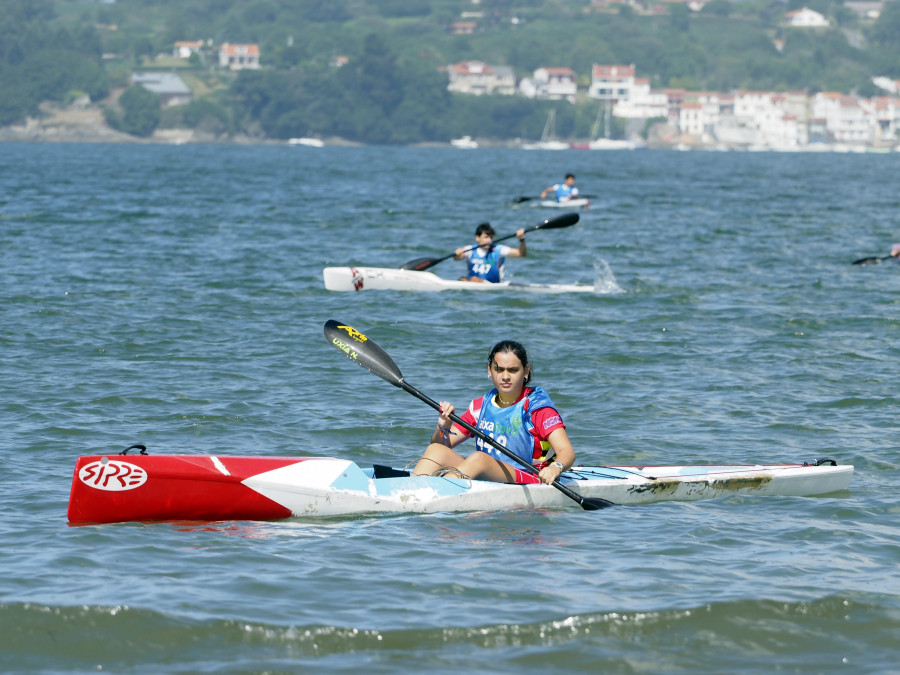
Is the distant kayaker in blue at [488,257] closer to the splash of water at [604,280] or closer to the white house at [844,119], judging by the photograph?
the splash of water at [604,280]

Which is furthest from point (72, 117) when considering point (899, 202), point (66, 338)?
point (66, 338)

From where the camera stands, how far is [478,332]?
46.6 feet

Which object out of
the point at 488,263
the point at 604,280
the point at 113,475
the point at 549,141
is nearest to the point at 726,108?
the point at 549,141

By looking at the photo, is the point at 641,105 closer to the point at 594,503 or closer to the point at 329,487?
the point at 594,503

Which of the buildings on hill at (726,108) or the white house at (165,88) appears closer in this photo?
the white house at (165,88)

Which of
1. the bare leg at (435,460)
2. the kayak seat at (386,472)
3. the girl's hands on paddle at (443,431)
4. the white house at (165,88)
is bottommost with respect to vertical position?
the kayak seat at (386,472)

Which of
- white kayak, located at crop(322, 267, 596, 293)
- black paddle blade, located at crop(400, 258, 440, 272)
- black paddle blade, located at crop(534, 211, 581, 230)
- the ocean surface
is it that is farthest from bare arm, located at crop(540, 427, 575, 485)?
black paddle blade, located at crop(400, 258, 440, 272)

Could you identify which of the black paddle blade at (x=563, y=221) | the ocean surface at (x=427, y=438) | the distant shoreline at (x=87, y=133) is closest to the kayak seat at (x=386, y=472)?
the ocean surface at (x=427, y=438)

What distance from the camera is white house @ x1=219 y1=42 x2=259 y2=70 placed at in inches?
7559

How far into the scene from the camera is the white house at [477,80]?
19125cm

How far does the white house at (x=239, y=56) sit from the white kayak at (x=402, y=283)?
A: 592ft

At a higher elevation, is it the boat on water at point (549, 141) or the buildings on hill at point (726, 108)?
the buildings on hill at point (726, 108)

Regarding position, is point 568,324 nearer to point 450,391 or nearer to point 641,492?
point 450,391

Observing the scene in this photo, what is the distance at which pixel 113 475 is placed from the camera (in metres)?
6.82
